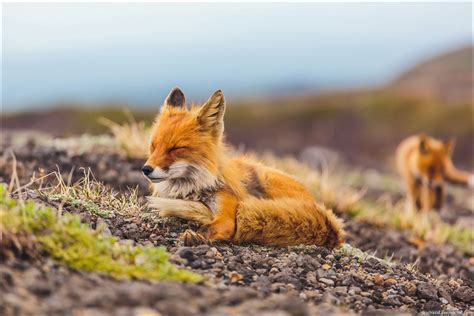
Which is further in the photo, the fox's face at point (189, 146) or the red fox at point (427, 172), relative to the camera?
the red fox at point (427, 172)

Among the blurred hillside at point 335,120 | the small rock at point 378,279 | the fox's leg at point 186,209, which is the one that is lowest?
the blurred hillside at point 335,120

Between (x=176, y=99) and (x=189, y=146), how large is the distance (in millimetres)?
877

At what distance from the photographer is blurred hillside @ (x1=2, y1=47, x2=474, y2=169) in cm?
3878

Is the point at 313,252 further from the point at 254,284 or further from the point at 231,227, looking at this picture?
the point at 254,284

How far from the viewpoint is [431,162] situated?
1344 cm

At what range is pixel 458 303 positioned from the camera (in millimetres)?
6098

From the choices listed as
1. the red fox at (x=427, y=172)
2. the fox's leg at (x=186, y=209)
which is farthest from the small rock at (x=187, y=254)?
the red fox at (x=427, y=172)

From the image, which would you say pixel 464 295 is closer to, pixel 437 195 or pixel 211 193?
pixel 211 193

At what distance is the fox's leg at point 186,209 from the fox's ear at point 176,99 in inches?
41.6

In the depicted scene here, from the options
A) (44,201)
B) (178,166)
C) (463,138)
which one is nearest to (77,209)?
(44,201)

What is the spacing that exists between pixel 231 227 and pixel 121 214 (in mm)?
1107

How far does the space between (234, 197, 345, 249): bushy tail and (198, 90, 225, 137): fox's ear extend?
74 centimetres

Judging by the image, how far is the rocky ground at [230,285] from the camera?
12.3ft

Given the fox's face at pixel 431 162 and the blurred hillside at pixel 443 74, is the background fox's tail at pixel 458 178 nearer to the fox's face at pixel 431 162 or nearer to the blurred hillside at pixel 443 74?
the fox's face at pixel 431 162
